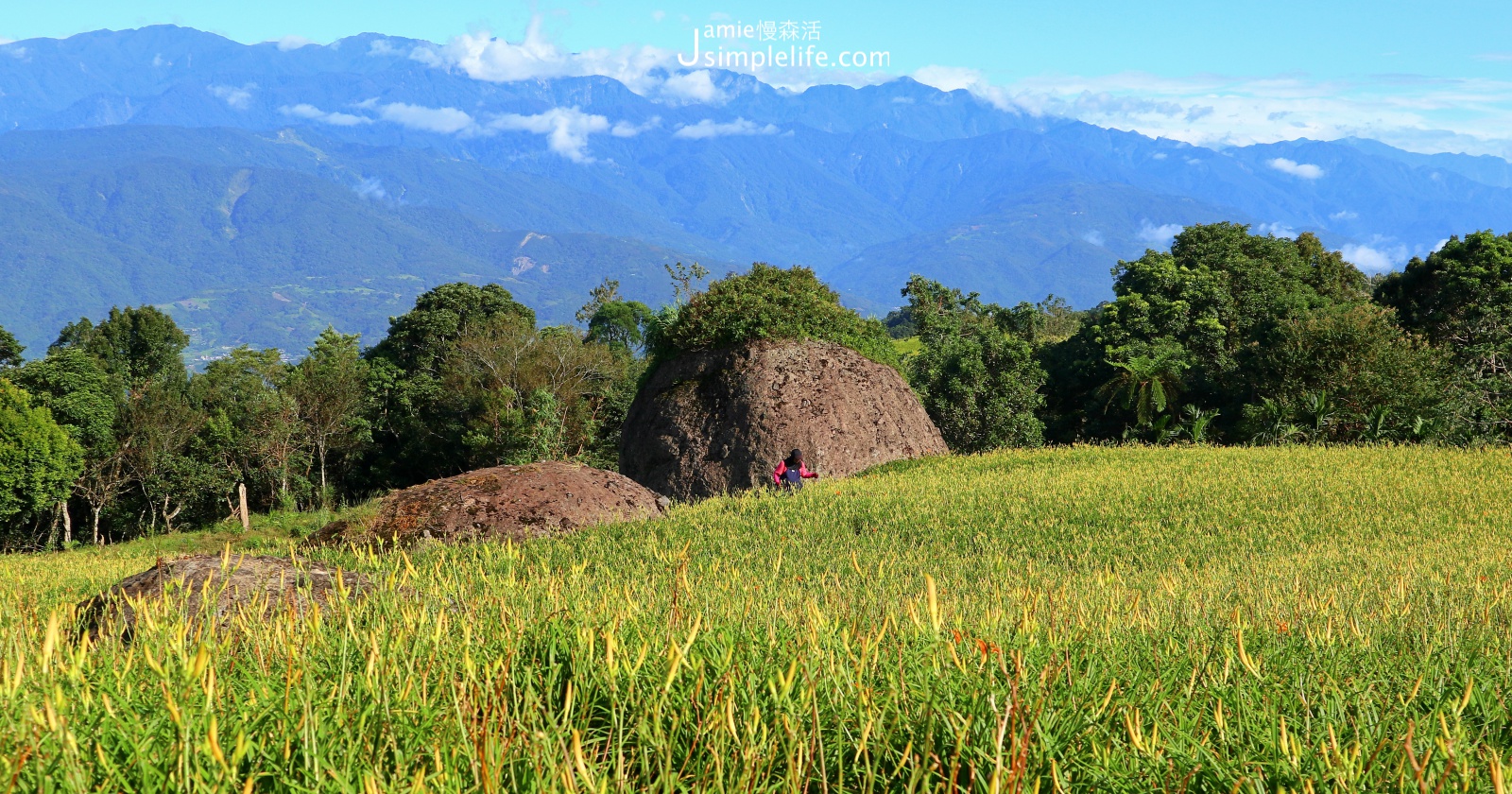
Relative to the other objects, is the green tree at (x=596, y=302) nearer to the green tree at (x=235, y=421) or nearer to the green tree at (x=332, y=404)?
the green tree at (x=332, y=404)

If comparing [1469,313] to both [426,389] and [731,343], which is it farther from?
[426,389]

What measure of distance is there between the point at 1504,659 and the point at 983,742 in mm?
2942

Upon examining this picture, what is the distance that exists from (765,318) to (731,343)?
912 millimetres

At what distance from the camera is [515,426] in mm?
37500

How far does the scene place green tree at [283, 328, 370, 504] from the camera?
4588 cm

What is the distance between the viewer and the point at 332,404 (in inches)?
1811

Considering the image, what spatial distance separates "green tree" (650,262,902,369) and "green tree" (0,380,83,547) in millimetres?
30493

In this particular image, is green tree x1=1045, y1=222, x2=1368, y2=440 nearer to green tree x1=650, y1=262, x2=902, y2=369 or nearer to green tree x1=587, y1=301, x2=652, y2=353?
green tree x1=650, y1=262, x2=902, y2=369

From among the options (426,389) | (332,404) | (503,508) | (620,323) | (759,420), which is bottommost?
(503,508)

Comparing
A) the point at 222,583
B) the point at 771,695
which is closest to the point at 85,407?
the point at 222,583

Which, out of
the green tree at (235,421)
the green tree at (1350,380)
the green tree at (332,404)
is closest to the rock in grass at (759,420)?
the green tree at (1350,380)

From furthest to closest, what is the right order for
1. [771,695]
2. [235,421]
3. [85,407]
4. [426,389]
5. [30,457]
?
[235,421], [426,389], [85,407], [30,457], [771,695]

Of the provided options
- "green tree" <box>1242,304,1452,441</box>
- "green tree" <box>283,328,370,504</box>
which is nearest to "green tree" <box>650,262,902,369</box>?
"green tree" <box>1242,304,1452,441</box>

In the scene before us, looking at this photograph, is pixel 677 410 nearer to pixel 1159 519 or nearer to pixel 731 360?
pixel 731 360
